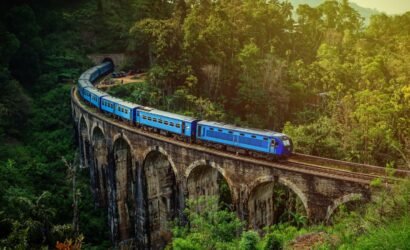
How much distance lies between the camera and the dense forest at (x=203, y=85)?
31.1 m

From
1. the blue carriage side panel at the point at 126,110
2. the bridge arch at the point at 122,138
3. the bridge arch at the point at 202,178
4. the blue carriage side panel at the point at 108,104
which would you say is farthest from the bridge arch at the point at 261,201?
the blue carriage side panel at the point at 108,104

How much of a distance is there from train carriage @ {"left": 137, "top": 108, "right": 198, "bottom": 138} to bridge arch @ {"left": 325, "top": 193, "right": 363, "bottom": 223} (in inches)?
409

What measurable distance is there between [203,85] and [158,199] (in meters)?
17.4

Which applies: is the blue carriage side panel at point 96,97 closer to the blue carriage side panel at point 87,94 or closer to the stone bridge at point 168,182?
the blue carriage side panel at point 87,94

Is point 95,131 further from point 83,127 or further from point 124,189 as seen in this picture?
point 124,189

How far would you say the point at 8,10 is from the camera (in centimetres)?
5266

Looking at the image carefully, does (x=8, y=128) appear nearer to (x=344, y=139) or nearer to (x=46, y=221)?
(x=46, y=221)

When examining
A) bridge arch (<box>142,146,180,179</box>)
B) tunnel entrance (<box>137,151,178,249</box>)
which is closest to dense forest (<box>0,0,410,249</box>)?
bridge arch (<box>142,146,180,179</box>)

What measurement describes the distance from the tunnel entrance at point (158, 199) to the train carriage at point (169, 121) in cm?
215

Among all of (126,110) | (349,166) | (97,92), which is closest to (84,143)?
(97,92)

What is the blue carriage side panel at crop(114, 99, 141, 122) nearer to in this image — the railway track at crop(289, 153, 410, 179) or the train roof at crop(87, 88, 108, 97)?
the train roof at crop(87, 88, 108, 97)

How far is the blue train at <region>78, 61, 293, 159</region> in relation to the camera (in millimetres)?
22719

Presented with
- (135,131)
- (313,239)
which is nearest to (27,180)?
(135,131)

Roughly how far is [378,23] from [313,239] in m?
41.5
